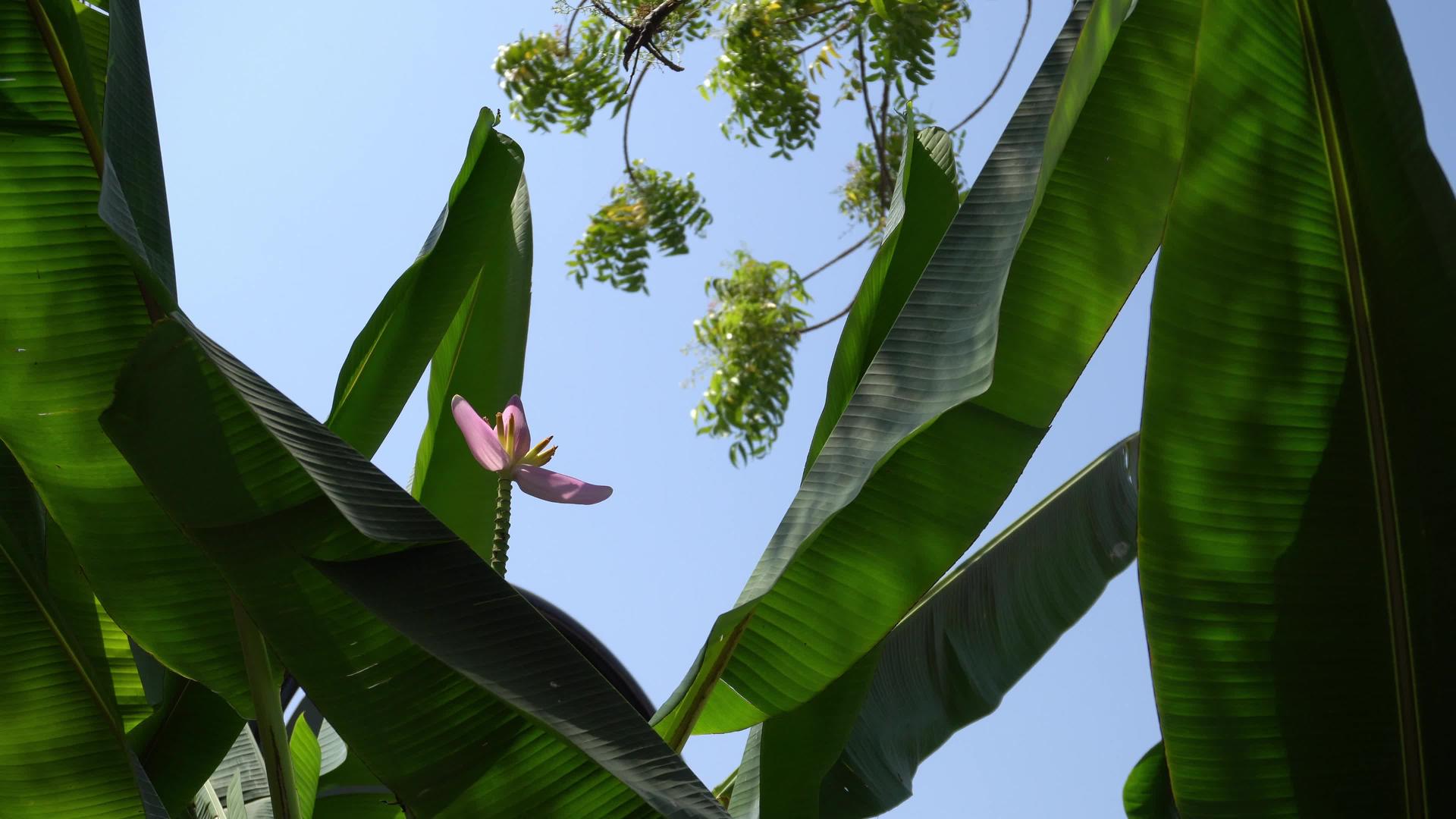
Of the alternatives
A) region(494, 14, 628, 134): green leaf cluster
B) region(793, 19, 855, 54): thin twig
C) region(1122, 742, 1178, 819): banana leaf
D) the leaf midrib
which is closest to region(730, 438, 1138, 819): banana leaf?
region(1122, 742, 1178, 819): banana leaf

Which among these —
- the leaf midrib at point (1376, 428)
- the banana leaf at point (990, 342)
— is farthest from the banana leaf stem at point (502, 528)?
the leaf midrib at point (1376, 428)

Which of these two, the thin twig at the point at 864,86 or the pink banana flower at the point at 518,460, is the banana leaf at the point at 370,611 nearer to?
the pink banana flower at the point at 518,460

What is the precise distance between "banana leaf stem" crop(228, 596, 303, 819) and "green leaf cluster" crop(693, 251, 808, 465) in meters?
1.92

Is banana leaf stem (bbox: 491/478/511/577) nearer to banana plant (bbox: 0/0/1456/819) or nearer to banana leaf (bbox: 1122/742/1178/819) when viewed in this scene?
banana plant (bbox: 0/0/1456/819)

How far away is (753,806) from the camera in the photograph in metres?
0.87

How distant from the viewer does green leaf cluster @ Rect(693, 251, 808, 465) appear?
2672 mm

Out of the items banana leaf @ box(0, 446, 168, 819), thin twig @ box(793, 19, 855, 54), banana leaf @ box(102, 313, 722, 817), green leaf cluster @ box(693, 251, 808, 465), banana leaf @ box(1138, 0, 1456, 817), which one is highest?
thin twig @ box(793, 19, 855, 54)

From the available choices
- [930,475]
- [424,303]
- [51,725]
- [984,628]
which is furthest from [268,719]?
[984,628]

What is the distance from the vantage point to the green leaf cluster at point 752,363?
Result: 267 cm

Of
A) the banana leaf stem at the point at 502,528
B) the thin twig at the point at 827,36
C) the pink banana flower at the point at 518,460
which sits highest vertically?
the thin twig at the point at 827,36

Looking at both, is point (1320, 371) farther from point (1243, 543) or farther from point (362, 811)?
point (362, 811)

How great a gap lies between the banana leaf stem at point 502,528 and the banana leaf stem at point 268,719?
19cm

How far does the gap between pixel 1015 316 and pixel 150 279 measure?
1.86 ft

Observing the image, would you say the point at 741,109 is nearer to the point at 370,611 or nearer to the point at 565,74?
the point at 565,74
